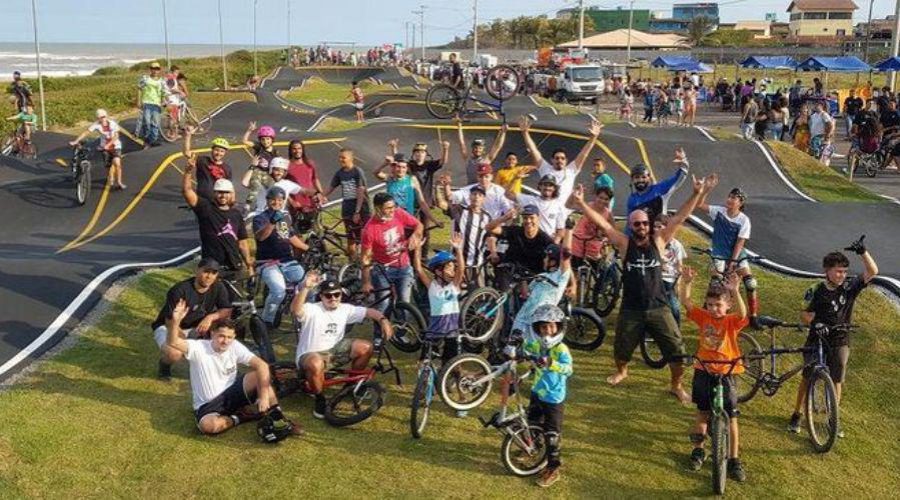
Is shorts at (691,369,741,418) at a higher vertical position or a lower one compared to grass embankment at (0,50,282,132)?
lower

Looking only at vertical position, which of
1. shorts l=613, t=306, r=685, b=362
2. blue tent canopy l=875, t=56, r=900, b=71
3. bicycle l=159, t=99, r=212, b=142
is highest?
blue tent canopy l=875, t=56, r=900, b=71

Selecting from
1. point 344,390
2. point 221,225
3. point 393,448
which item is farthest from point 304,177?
point 393,448

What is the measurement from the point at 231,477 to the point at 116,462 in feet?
3.60

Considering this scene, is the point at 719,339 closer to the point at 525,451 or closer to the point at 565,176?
the point at 525,451

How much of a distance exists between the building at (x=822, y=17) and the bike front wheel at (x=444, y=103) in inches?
4783

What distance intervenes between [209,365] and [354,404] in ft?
4.95

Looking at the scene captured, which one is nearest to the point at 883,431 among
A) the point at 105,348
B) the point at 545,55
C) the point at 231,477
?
the point at 231,477

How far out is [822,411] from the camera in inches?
275

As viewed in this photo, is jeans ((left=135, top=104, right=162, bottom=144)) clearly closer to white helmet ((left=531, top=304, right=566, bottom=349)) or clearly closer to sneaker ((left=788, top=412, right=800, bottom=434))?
white helmet ((left=531, top=304, right=566, bottom=349))

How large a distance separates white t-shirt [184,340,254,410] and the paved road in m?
2.80

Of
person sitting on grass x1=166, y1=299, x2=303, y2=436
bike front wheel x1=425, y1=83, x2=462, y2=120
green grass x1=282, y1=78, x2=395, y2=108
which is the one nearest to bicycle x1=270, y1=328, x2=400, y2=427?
person sitting on grass x1=166, y1=299, x2=303, y2=436

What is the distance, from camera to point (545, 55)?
67.6 metres

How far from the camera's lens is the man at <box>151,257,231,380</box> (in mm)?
7488

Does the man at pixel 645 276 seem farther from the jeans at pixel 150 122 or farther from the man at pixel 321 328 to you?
the jeans at pixel 150 122
